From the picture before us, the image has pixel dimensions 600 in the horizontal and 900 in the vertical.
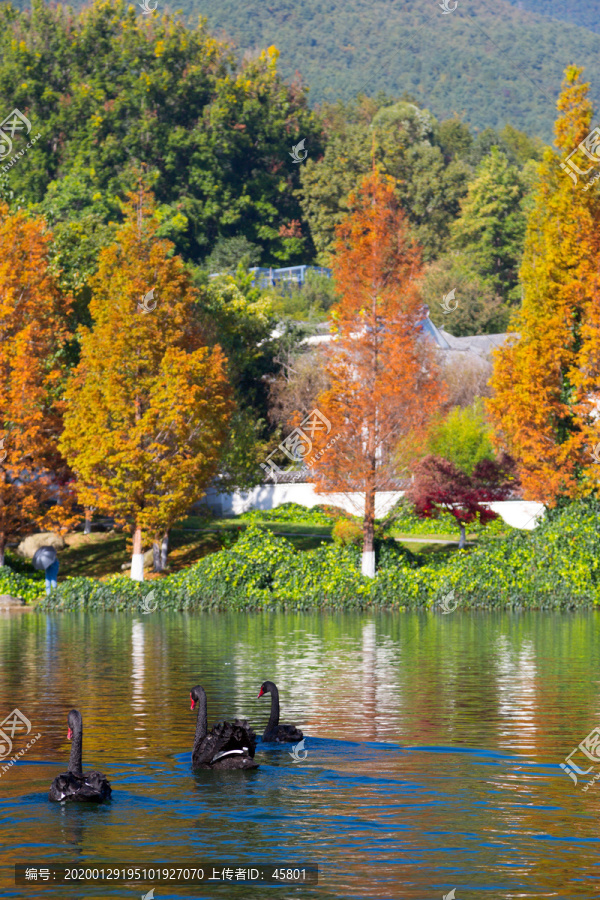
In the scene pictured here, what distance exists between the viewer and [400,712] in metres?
18.0

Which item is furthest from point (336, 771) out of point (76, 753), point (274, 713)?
point (76, 753)

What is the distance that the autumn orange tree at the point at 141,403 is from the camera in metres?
39.5

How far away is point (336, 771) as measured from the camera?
14031 mm

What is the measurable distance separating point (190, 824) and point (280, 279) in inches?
3279

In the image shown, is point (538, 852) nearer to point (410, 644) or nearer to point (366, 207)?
point (410, 644)

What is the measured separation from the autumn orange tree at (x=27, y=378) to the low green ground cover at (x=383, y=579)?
561cm

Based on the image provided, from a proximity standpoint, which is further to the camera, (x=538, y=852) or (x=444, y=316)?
(x=444, y=316)

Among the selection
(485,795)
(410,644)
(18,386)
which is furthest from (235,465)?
(485,795)

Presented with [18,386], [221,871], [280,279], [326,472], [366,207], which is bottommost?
[221,871]

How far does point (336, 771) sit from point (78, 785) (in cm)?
320

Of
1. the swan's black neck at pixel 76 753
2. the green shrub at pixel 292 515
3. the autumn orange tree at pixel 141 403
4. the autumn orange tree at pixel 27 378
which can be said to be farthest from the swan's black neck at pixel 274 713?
the green shrub at pixel 292 515

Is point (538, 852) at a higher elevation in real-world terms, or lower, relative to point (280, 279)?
lower

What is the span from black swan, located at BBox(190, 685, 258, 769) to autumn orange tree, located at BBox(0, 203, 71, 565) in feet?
95.4

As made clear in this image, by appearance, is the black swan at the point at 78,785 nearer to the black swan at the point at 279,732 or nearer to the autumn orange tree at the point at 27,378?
the black swan at the point at 279,732
